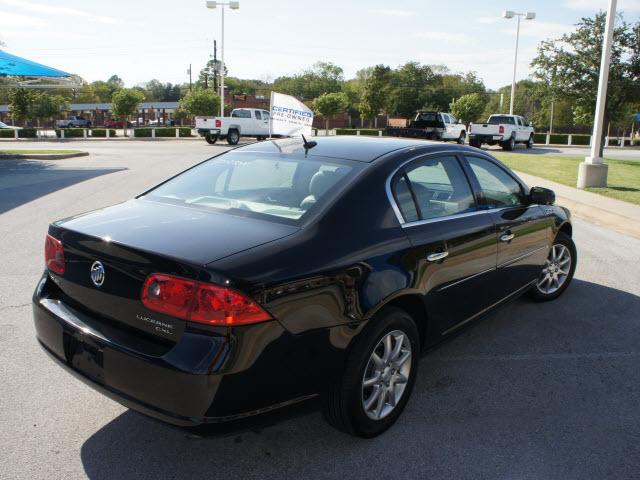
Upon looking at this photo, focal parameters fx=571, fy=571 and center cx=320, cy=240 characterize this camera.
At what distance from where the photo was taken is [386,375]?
317cm

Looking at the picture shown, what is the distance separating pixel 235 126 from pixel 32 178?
63.2 ft

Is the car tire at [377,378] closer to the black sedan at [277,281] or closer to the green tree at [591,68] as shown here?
the black sedan at [277,281]

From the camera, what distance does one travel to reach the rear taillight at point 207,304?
2.44 metres

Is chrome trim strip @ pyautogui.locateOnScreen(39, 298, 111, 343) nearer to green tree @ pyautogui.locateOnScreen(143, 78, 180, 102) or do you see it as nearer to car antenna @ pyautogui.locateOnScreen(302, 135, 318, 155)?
car antenna @ pyautogui.locateOnScreen(302, 135, 318, 155)

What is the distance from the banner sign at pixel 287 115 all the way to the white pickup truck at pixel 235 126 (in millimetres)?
17998

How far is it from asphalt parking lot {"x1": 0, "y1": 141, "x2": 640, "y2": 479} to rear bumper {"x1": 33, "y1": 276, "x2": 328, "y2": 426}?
134 mm

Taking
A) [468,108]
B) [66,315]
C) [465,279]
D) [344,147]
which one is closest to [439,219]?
[465,279]

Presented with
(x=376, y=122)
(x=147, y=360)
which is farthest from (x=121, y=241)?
(x=376, y=122)

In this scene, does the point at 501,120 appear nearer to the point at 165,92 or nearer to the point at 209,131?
the point at 209,131

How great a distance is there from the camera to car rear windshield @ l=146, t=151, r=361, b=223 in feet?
10.7

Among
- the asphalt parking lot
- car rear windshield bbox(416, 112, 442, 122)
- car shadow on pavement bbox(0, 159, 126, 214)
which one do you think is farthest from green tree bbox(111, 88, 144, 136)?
the asphalt parking lot

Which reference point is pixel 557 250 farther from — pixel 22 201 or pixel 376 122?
pixel 376 122

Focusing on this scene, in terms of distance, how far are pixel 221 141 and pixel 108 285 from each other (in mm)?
35794

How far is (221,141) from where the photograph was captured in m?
37.5
